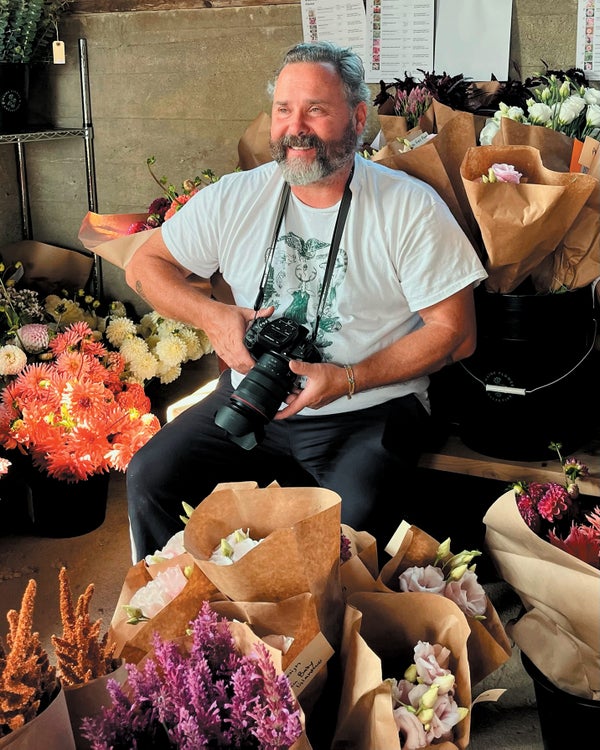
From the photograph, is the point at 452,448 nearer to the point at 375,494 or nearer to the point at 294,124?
the point at 375,494

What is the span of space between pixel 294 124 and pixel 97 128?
1.47m

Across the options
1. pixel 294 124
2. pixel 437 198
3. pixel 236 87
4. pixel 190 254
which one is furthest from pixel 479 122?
pixel 236 87

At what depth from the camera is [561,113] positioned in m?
2.11

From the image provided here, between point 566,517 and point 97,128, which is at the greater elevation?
point 97,128

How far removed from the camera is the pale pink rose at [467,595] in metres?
1.15

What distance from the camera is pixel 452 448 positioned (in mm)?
2242

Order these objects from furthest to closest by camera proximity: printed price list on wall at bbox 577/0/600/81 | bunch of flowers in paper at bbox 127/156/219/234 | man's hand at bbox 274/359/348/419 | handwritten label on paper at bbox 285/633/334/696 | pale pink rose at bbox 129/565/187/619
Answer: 1. bunch of flowers in paper at bbox 127/156/219/234
2. printed price list on wall at bbox 577/0/600/81
3. man's hand at bbox 274/359/348/419
4. pale pink rose at bbox 129/565/187/619
5. handwritten label on paper at bbox 285/633/334/696

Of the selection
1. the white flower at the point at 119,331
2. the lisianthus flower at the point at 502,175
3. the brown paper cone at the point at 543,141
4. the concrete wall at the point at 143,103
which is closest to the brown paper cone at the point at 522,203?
the lisianthus flower at the point at 502,175

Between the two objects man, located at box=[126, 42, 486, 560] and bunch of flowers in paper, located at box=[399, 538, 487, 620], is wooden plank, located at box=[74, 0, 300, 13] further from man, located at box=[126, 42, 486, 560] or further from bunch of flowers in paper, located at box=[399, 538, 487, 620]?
bunch of flowers in paper, located at box=[399, 538, 487, 620]

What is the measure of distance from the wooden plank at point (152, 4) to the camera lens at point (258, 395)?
58.8 inches

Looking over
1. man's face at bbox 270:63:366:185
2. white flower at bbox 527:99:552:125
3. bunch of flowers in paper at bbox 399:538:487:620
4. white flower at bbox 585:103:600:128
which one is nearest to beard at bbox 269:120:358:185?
man's face at bbox 270:63:366:185

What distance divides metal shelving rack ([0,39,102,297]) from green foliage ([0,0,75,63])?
0.46 feet

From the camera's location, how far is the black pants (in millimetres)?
2012

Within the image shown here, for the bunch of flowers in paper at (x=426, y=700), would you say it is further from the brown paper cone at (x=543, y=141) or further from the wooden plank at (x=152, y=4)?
the wooden plank at (x=152, y=4)
